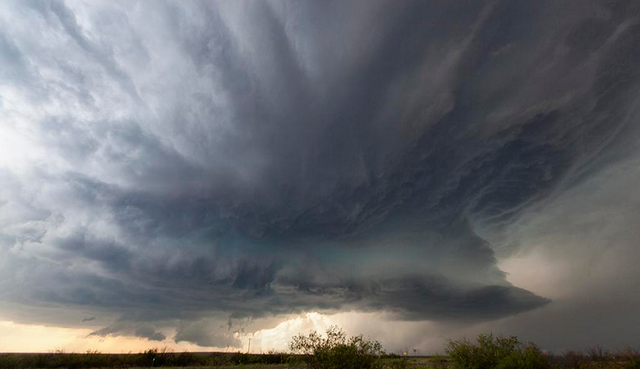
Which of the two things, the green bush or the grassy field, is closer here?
the green bush

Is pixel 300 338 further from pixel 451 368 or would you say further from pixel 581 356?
pixel 581 356

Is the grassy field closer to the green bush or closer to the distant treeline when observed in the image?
the distant treeline

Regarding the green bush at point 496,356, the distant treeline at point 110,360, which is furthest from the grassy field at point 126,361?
the green bush at point 496,356

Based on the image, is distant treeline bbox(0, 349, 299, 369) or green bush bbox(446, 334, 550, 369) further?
distant treeline bbox(0, 349, 299, 369)

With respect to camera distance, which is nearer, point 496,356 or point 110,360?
point 496,356

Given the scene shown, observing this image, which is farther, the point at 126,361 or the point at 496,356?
the point at 126,361

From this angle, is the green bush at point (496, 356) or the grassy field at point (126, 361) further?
the grassy field at point (126, 361)

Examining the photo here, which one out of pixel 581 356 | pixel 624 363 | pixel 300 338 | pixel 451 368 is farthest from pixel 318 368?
pixel 581 356

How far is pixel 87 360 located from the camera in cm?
6178

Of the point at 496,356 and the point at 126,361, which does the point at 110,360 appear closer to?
the point at 126,361

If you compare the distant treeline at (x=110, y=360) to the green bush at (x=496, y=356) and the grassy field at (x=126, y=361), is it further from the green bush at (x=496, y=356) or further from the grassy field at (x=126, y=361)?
the green bush at (x=496, y=356)

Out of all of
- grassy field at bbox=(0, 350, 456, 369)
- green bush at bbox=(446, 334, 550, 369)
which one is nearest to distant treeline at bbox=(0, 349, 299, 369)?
grassy field at bbox=(0, 350, 456, 369)

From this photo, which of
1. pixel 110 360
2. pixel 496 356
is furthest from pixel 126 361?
pixel 496 356

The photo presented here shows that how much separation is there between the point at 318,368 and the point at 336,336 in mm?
2855
